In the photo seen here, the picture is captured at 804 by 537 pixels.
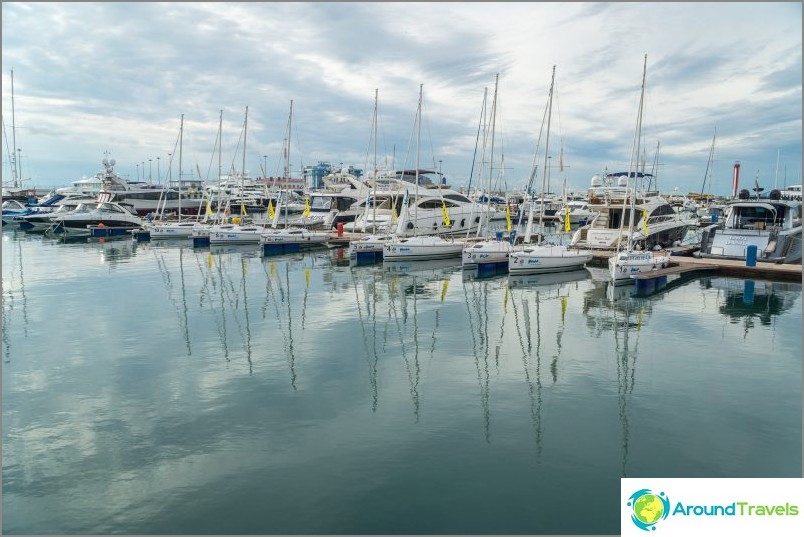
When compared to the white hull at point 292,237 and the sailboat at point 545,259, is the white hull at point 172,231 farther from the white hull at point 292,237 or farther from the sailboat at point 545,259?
the sailboat at point 545,259

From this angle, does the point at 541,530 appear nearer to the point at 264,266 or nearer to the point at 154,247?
the point at 264,266

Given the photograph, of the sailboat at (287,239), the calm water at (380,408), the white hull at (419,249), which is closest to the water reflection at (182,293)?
the calm water at (380,408)

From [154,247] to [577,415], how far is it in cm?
4823

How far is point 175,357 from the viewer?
18359 millimetres

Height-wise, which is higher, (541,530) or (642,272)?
(642,272)

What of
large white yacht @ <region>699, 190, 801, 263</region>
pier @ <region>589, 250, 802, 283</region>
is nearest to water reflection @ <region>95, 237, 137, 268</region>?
pier @ <region>589, 250, 802, 283</region>

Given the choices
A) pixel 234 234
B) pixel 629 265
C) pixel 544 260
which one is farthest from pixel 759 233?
pixel 234 234

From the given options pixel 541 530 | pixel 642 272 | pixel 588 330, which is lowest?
pixel 541 530

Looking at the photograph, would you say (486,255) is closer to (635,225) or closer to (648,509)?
(635,225)

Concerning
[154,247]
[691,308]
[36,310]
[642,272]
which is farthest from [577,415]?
[154,247]

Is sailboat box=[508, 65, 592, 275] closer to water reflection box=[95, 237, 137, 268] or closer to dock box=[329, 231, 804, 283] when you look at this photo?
dock box=[329, 231, 804, 283]

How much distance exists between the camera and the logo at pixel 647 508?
805 cm

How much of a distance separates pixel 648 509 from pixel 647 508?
2 centimetres

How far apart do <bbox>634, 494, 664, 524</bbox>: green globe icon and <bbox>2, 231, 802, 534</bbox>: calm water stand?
127 cm
